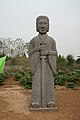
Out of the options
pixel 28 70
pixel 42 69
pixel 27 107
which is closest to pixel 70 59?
pixel 28 70

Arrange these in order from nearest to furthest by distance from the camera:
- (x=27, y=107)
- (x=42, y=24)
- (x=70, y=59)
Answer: (x=42, y=24), (x=27, y=107), (x=70, y=59)

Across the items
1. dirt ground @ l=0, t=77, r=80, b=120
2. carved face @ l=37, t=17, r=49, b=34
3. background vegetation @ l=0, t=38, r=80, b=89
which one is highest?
carved face @ l=37, t=17, r=49, b=34

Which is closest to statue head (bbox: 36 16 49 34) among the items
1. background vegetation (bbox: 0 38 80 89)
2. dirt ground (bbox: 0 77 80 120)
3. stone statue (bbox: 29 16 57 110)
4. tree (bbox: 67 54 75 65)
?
stone statue (bbox: 29 16 57 110)

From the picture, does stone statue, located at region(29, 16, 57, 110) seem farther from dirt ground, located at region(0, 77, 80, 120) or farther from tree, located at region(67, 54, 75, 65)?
tree, located at region(67, 54, 75, 65)

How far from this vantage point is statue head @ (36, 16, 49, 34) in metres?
7.51

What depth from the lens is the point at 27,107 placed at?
25.7 feet

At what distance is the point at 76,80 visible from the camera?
1282 centimetres

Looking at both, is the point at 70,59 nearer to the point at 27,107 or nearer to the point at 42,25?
the point at 27,107

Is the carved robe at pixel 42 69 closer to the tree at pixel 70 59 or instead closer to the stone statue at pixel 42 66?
the stone statue at pixel 42 66

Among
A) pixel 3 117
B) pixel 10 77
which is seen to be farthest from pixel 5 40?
pixel 3 117

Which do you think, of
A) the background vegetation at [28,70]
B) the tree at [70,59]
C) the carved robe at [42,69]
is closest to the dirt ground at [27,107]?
the carved robe at [42,69]

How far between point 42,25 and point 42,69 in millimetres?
1342

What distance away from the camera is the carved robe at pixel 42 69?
24.7ft

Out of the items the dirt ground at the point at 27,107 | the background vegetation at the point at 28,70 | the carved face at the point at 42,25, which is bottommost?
the dirt ground at the point at 27,107
